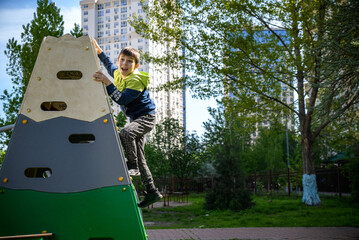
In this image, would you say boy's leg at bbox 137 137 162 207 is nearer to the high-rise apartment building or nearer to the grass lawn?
the grass lawn

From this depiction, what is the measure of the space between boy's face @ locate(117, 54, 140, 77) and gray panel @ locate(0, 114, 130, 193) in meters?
0.73

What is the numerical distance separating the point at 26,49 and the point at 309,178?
1394cm

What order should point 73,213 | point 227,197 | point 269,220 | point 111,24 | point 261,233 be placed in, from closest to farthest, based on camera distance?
point 73,213, point 261,233, point 269,220, point 227,197, point 111,24

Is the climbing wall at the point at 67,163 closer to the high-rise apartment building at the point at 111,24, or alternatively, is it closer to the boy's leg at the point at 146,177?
the boy's leg at the point at 146,177

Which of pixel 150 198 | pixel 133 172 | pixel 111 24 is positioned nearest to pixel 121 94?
pixel 133 172

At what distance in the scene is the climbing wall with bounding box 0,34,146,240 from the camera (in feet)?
8.20

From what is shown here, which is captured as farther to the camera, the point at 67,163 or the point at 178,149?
the point at 178,149

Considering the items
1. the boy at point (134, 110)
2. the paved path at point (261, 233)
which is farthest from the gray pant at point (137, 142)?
the paved path at point (261, 233)

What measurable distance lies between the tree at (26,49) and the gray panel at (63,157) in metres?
13.4

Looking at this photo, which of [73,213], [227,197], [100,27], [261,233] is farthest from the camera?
[100,27]

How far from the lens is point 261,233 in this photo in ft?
28.7

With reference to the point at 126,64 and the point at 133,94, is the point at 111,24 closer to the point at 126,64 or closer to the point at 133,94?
the point at 126,64

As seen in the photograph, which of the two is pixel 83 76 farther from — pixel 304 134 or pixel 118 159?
pixel 304 134

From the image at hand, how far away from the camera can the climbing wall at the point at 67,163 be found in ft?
8.20
